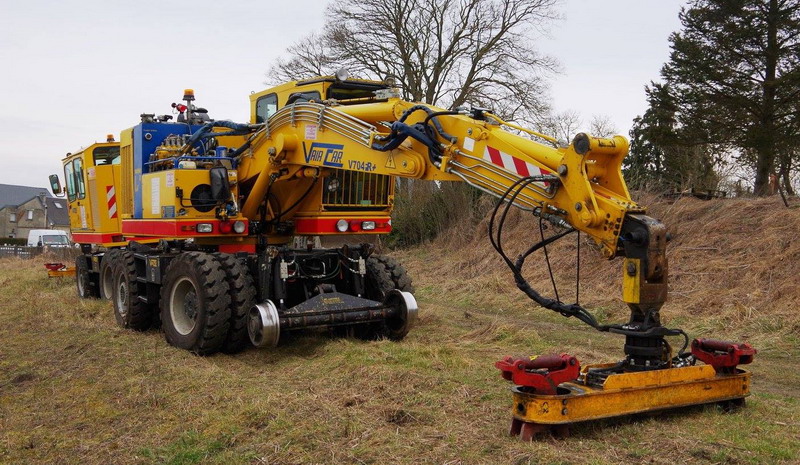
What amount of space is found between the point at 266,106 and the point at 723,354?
6.56 meters

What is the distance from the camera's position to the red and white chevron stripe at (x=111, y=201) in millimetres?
12344

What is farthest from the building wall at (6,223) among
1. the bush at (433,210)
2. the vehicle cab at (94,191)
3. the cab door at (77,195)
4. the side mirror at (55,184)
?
the vehicle cab at (94,191)

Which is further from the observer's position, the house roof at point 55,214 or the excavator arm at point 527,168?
the house roof at point 55,214

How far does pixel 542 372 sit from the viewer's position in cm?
490

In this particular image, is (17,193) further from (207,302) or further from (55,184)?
(207,302)

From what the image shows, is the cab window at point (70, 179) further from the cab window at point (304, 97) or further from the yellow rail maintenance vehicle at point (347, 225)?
the cab window at point (304, 97)

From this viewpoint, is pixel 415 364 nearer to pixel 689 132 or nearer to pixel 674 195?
pixel 674 195

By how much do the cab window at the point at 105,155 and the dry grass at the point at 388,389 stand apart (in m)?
2.54

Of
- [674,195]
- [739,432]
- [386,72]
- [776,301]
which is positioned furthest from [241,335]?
[386,72]

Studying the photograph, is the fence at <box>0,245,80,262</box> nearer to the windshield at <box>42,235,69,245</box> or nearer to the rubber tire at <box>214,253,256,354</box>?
the windshield at <box>42,235,69,245</box>

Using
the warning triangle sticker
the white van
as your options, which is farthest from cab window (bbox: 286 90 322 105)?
the white van

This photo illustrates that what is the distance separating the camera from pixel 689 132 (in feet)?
68.2

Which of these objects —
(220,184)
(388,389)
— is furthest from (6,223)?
(388,389)

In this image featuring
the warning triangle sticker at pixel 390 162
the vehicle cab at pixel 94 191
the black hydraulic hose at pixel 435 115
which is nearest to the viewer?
the black hydraulic hose at pixel 435 115
